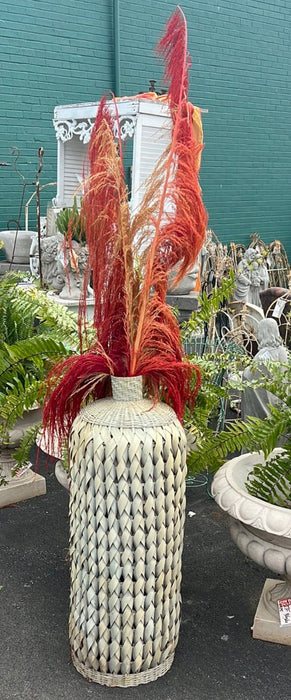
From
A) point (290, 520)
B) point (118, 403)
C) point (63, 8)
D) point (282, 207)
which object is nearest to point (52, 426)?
point (118, 403)

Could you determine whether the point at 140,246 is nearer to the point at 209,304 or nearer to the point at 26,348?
the point at 26,348

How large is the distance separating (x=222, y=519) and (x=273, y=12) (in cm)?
1043

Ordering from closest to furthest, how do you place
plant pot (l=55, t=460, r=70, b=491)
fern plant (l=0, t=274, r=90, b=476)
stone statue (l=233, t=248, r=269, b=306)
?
1. fern plant (l=0, t=274, r=90, b=476)
2. plant pot (l=55, t=460, r=70, b=491)
3. stone statue (l=233, t=248, r=269, b=306)

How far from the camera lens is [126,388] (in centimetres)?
242

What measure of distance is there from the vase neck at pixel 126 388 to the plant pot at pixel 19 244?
517cm

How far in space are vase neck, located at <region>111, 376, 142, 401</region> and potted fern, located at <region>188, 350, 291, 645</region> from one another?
0.47 m

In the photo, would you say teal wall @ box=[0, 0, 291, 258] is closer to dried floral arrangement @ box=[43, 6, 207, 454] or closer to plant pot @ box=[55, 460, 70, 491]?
plant pot @ box=[55, 460, 70, 491]

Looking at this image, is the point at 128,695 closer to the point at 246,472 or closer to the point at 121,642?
the point at 121,642

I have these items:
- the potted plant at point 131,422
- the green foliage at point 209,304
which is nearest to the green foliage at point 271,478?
the potted plant at point 131,422

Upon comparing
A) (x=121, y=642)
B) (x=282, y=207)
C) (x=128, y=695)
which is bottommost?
(x=128, y=695)

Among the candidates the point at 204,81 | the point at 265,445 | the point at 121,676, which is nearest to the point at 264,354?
the point at 265,445

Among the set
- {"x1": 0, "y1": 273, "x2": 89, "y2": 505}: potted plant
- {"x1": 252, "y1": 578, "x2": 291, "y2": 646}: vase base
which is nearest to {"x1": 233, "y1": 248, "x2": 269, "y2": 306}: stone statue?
{"x1": 0, "y1": 273, "x2": 89, "y2": 505}: potted plant

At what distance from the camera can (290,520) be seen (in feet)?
7.84

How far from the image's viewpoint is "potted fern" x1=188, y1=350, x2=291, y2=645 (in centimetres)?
246
